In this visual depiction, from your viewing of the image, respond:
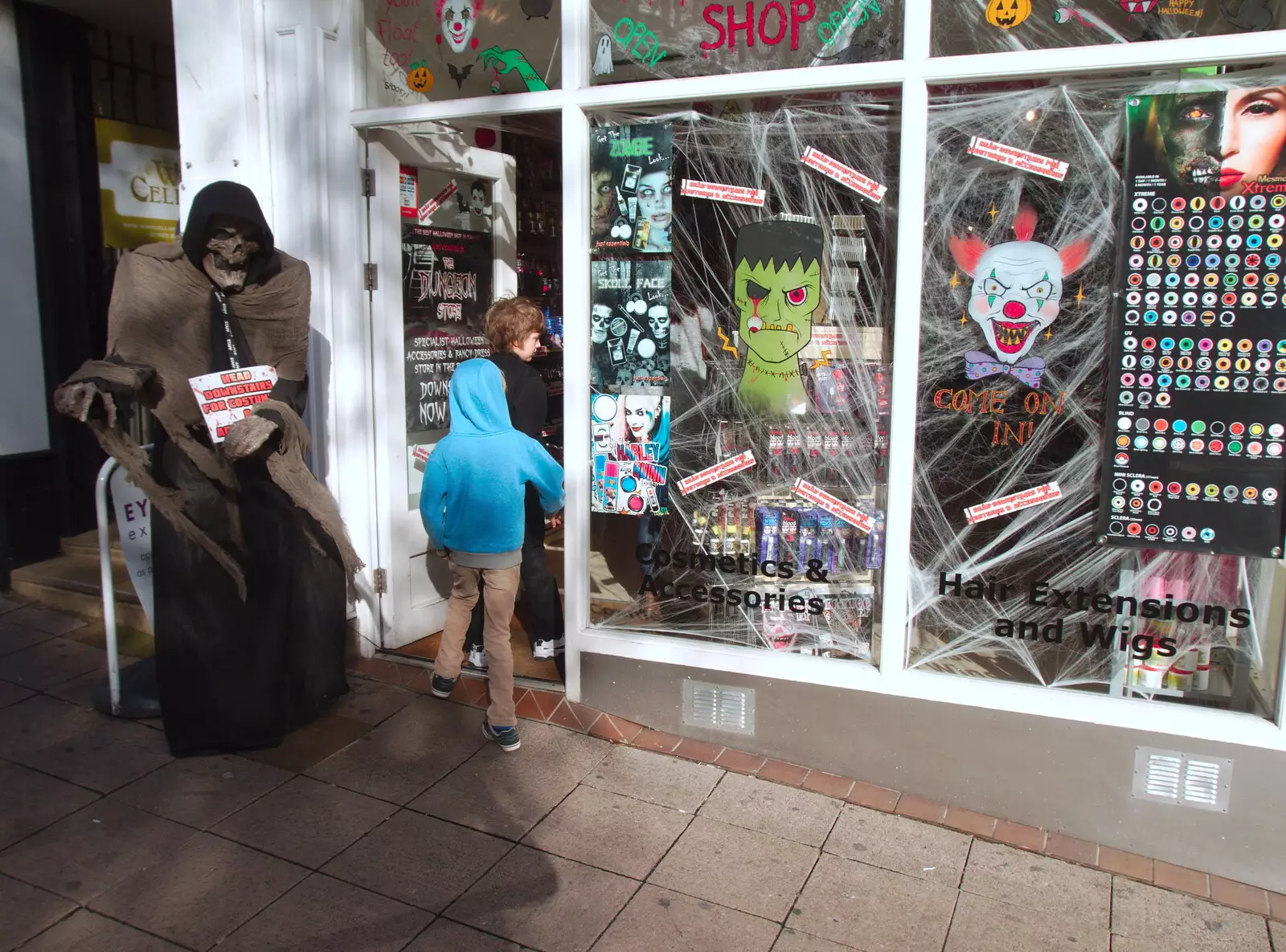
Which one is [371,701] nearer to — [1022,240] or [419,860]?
[419,860]

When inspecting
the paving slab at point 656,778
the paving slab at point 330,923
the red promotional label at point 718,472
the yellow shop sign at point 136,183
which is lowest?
the paving slab at point 330,923

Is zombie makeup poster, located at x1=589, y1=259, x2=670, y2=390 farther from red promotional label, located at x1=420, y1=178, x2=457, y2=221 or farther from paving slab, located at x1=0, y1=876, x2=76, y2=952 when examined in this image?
paving slab, located at x1=0, y1=876, x2=76, y2=952

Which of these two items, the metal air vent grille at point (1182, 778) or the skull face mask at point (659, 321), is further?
the skull face mask at point (659, 321)

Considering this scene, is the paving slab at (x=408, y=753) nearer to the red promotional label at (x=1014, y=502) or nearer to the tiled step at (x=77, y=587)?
the tiled step at (x=77, y=587)

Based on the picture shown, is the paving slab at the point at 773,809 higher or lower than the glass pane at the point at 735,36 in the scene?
lower

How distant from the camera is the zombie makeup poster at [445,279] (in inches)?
192

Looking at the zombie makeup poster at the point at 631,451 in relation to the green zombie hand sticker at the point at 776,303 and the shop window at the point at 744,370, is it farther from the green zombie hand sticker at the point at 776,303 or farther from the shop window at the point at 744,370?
the green zombie hand sticker at the point at 776,303

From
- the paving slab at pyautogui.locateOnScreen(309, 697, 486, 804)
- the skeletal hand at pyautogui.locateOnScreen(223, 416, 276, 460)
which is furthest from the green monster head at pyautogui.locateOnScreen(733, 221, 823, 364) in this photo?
the paving slab at pyautogui.locateOnScreen(309, 697, 486, 804)

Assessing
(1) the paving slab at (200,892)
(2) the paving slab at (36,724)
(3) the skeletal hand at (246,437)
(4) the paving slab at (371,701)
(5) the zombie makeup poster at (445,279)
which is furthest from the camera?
→ (5) the zombie makeup poster at (445,279)

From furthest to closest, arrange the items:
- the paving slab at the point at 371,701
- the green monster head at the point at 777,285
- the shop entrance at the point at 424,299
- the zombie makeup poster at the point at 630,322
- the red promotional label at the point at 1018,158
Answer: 1. the shop entrance at the point at 424,299
2. the paving slab at the point at 371,701
3. the zombie makeup poster at the point at 630,322
4. the green monster head at the point at 777,285
5. the red promotional label at the point at 1018,158

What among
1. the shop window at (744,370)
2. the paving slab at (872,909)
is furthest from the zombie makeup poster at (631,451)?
the paving slab at (872,909)

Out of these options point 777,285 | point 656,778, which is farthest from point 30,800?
point 777,285

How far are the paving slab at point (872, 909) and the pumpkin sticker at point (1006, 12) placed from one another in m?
3.01

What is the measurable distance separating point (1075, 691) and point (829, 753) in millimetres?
963
